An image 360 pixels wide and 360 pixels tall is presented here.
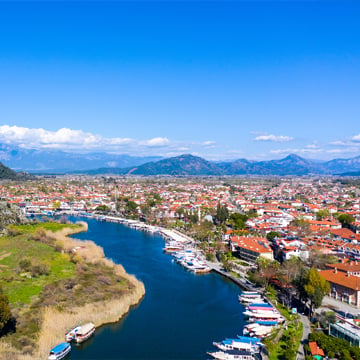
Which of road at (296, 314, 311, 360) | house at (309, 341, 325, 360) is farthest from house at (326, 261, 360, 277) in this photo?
house at (309, 341, 325, 360)

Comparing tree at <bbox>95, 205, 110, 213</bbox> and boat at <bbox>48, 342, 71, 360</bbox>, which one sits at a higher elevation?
boat at <bbox>48, 342, 71, 360</bbox>

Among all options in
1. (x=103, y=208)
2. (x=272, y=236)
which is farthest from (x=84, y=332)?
(x=103, y=208)

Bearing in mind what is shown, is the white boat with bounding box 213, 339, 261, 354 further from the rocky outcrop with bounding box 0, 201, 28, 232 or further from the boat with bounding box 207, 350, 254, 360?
the rocky outcrop with bounding box 0, 201, 28, 232

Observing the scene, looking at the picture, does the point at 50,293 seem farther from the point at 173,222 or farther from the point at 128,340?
the point at 173,222

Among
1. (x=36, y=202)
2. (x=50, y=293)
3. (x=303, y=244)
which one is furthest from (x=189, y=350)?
(x=36, y=202)

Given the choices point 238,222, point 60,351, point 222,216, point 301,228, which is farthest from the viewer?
point 222,216

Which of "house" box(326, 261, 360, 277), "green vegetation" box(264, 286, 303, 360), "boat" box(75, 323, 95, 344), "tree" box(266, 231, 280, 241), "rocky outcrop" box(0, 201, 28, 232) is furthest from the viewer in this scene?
"rocky outcrop" box(0, 201, 28, 232)

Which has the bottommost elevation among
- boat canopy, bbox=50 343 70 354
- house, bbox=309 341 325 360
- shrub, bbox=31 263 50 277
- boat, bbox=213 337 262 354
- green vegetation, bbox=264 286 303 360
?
boat, bbox=213 337 262 354

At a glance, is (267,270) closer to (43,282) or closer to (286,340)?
(286,340)
